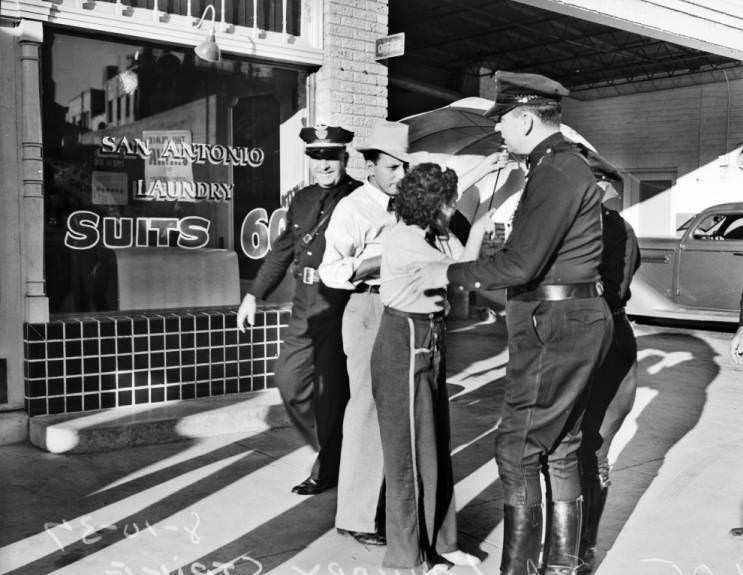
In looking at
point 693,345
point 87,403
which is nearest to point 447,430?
point 87,403

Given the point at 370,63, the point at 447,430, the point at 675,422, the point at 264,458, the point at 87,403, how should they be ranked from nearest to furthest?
1. the point at 447,430
2. the point at 264,458
3. the point at 87,403
4. the point at 675,422
5. the point at 370,63

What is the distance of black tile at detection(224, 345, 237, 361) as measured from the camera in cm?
691

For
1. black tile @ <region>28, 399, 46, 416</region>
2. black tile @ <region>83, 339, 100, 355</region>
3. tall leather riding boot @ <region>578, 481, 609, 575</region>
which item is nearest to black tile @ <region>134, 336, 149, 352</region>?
black tile @ <region>83, 339, 100, 355</region>

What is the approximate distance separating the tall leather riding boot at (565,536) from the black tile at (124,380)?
3747mm

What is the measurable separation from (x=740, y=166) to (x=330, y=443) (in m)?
16.0

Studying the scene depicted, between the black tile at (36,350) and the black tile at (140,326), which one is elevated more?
the black tile at (140,326)

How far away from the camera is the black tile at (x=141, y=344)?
6.48 m

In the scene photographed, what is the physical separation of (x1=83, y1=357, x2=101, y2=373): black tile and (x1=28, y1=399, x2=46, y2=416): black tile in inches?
13.9

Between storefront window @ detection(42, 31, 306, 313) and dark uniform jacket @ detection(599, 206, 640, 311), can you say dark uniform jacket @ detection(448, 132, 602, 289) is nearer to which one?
dark uniform jacket @ detection(599, 206, 640, 311)

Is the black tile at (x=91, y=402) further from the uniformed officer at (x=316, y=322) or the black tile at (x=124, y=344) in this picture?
the uniformed officer at (x=316, y=322)

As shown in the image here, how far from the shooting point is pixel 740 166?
18.5 meters

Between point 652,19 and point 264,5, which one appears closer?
point 264,5

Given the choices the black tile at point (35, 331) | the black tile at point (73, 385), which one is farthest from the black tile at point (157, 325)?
the black tile at point (35, 331)

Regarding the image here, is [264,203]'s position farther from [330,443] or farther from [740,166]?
[740,166]
